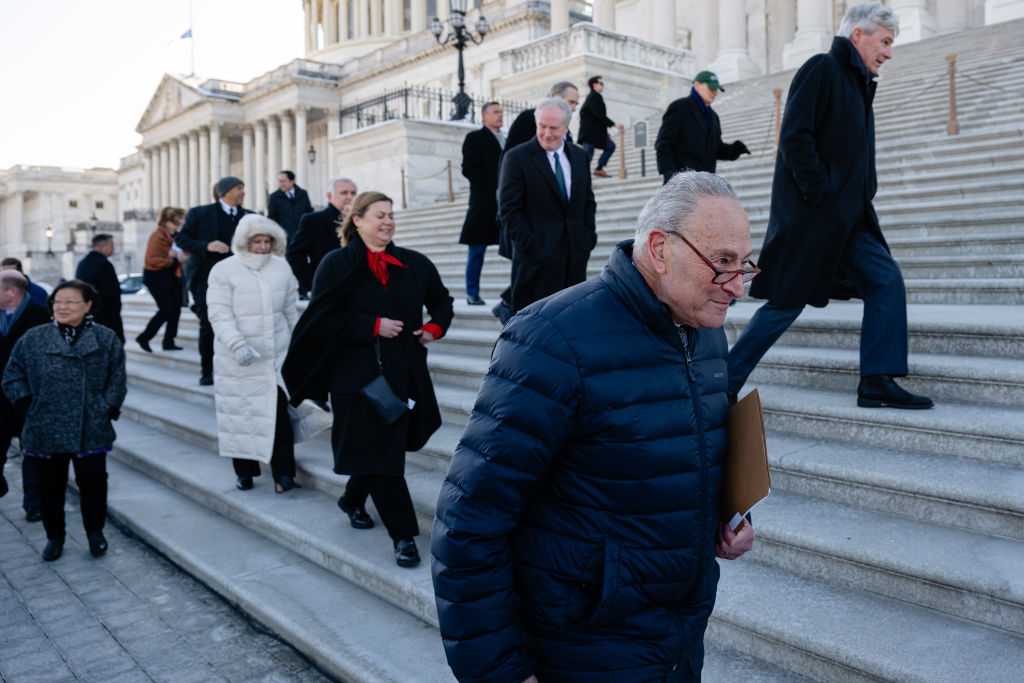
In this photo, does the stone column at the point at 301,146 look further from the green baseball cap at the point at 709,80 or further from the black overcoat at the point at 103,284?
the green baseball cap at the point at 709,80

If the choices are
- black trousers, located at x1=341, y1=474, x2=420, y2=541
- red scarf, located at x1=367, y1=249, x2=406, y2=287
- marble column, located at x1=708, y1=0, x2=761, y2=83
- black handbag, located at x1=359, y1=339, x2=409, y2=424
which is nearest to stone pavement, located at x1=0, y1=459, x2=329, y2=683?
black trousers, located at x1=341, y1=474, x2=420, y2=541

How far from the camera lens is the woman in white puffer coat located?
585cm

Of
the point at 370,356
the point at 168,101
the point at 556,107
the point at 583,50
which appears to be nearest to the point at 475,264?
the point at 556,107

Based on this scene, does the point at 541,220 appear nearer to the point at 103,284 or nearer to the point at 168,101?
the point at 103,284

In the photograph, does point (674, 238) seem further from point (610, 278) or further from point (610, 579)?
point (610, 579)

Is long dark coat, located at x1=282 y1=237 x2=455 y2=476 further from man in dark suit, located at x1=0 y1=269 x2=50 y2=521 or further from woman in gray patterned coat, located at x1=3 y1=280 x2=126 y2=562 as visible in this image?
man in dark suit, located at x1=0 y1=269 x2=50 y2=521

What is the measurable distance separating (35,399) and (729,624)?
420cm

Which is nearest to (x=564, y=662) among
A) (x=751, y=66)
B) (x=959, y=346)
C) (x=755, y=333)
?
(x=755, y=333)

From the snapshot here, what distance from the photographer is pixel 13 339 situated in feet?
20.7

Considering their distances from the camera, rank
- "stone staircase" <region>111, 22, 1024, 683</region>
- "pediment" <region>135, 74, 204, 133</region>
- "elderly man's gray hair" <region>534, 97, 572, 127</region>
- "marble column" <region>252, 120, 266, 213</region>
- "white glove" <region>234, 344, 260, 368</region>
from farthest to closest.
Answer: "pediment" <region>135, 74, 204, 133</region>, "marble column" <region>252, 120, 266, 213</region>, "white glove" <region>234, 344, 260, 368</region>, "elderly man's gray hair" <region>534, 97, 572, 127</region>, "stone staircase" <region>111, 22, 1024, 683</region>

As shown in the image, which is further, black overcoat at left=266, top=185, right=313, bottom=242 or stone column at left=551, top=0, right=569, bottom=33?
stone column at left=551, top=0, right=569, bottom=33

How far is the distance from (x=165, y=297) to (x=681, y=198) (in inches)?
387

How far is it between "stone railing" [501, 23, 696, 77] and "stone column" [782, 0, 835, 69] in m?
5.14

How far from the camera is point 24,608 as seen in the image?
4594 mm
